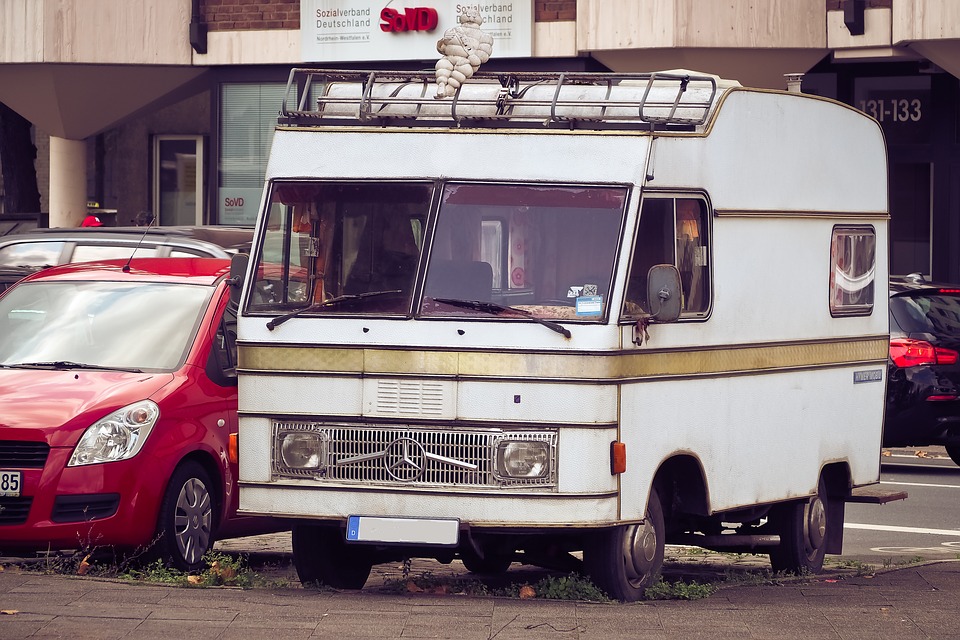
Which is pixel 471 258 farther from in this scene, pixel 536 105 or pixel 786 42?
pixel 786 42

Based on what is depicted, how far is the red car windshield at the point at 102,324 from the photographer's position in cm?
998

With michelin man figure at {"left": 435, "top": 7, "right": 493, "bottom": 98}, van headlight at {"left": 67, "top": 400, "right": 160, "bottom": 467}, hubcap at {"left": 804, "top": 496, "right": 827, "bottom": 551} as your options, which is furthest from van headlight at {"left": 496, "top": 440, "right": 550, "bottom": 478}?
hubcap at {"left": 804, "top": 496, "right": 827, "bottom": 551}

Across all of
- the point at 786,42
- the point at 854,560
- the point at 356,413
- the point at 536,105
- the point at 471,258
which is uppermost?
the point at 786,42

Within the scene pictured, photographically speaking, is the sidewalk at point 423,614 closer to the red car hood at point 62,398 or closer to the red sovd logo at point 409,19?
the red car hood at point 62,398

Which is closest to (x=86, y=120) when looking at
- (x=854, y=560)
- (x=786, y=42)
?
(x=786, y=42)

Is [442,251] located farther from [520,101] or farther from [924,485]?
[924,485]

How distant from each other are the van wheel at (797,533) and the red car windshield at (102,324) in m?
3.52

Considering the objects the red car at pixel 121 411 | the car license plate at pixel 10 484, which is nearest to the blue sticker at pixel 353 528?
the red car at pixel 121 411

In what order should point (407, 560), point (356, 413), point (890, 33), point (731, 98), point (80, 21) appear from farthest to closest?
point (80, 21), point (890, 33), point (407, 560), point (731, 98), point (356, 413)

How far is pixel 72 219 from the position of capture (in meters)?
27.1

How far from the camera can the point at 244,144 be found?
84.0ft

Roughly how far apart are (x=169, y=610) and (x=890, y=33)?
631 inches

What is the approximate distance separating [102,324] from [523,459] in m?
3.22

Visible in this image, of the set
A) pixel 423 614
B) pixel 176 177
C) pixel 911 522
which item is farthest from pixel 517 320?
pixel 176 177
